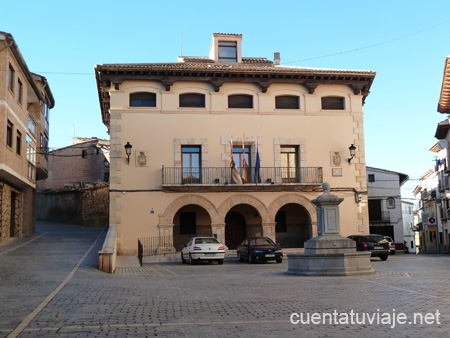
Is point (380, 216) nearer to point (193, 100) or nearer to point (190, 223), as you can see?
point (190, 223)

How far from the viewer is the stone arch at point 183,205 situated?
960 inches

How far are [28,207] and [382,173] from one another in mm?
24938

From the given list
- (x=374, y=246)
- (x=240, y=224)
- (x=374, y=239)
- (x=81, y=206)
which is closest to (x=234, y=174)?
(x=240, y=224)

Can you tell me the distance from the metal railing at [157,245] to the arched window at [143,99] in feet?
21.8

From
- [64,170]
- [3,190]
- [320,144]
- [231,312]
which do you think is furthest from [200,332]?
[64,170]

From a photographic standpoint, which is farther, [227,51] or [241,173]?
[227,51]

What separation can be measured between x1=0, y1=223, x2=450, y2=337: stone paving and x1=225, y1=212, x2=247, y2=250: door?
1321 cm

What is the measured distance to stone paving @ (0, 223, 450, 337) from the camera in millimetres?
6348

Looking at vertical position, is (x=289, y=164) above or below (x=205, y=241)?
above

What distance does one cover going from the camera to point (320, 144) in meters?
26.1

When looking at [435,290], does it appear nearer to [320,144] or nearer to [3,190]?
[320,144]

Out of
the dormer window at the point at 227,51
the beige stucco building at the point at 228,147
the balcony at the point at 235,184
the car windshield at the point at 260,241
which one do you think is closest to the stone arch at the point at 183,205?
the beige stucco building at the point at 228,147

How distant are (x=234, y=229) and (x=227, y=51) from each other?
33.7 feet

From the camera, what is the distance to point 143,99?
25.2m
